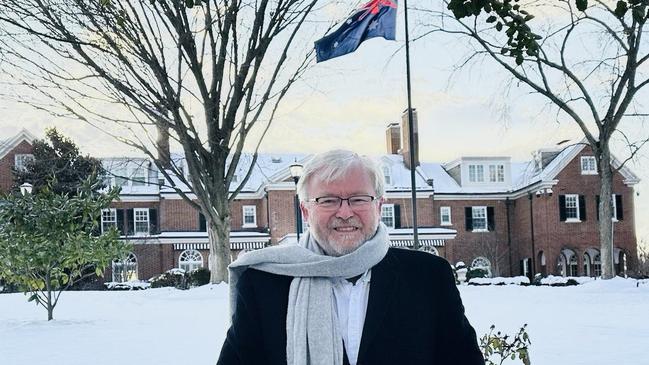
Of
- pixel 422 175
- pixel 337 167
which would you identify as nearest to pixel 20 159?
pixel 422 175

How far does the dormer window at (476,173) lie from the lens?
47.7 meters

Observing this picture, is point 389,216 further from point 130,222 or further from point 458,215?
point 130,222

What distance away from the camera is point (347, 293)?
2.96m

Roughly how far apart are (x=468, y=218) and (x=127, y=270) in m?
19.4

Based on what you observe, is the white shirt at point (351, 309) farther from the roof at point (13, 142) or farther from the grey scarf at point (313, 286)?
the roof at point (13, 142)

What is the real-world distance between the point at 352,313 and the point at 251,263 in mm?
419

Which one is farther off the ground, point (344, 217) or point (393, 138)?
point (393, 138)

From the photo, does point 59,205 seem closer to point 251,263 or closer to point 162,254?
point 251,263

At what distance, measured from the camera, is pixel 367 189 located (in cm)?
296

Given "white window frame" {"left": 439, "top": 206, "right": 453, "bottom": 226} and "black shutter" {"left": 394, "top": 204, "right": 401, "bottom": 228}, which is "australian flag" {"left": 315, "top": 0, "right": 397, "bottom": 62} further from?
"white window frame" {"left": 439, "top": 206, "right": 453, "bottom": 226}

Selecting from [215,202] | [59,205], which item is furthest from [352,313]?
[215,202]

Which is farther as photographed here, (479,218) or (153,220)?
(479,218)

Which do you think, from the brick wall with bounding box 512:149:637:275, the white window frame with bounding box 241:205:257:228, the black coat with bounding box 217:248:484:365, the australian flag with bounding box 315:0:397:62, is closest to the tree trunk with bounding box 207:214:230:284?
the australian flag with bounding box 315:0:397:62

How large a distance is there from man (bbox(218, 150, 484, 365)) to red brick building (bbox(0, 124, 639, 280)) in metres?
39.3
